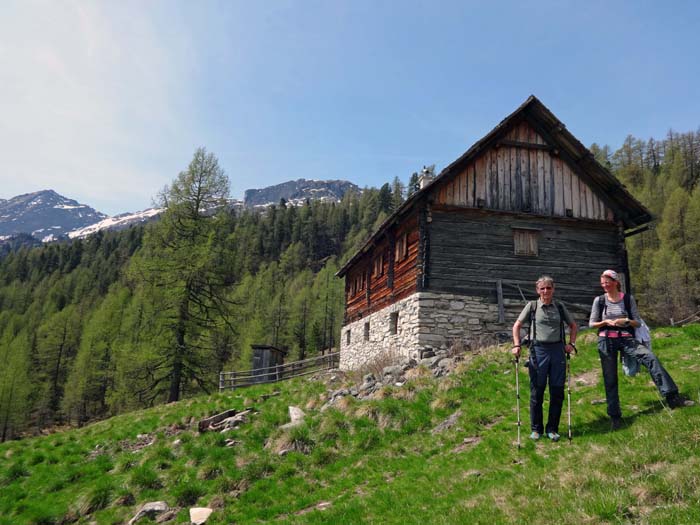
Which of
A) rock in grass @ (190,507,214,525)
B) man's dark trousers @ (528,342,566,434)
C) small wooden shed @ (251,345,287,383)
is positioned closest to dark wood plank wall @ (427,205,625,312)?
man's dark trousers @ (528,342,566,434)

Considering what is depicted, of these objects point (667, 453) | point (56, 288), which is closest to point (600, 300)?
point (667, 453)

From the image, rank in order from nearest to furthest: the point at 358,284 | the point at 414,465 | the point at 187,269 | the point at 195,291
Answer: the point at 414,465, the point at 187,269, the point at 195,291, the point at 358,284

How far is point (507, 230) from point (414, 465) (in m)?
11.7

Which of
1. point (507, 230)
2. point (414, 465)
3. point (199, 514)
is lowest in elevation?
point (199, 514)

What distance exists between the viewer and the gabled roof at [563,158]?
56.3ft

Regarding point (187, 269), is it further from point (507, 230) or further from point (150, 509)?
point (150, 509)

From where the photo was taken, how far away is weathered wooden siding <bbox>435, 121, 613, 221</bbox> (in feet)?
57.5

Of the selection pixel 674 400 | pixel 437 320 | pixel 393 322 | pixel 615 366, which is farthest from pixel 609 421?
pixel 393 322

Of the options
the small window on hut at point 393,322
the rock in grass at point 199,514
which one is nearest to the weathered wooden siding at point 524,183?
the small window on hut at point 393,322

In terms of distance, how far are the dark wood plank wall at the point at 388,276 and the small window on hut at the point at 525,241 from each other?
3.65 meters

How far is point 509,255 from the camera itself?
1755cm

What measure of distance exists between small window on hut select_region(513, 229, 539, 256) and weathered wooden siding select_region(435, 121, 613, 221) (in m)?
0.77

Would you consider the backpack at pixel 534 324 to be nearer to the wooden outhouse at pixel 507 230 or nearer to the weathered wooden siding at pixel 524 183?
the wooden outhouse at pixel 507 230

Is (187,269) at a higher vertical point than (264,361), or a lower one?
higher
